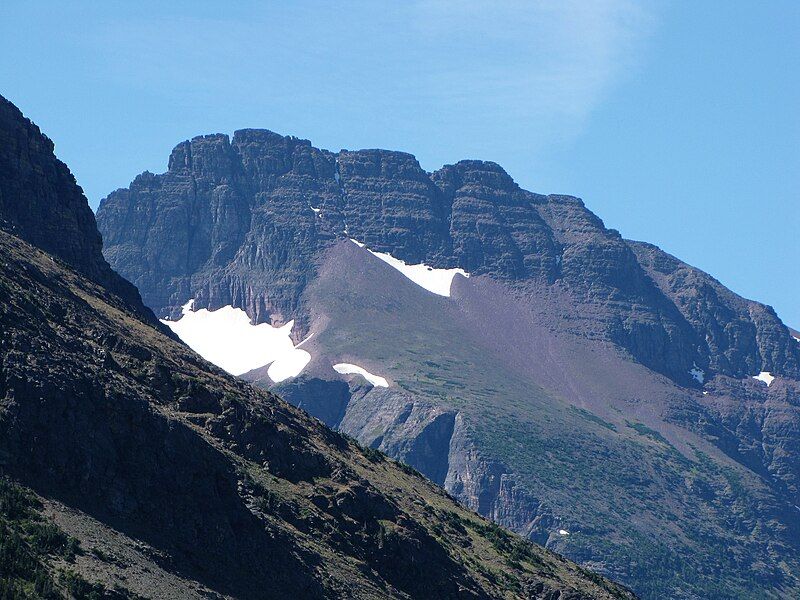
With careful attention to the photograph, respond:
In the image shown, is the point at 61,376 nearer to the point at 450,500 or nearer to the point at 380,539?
the point at 380,539

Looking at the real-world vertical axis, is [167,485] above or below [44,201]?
below

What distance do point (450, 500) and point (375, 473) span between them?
971 inches

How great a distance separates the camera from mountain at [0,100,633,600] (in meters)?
113

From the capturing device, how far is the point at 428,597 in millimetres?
143250

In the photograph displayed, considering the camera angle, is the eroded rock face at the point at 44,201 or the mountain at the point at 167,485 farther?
the eroded rock face at the point at 44,201


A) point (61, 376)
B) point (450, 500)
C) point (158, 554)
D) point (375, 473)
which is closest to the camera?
point (158, 554)

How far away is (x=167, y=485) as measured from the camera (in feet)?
411

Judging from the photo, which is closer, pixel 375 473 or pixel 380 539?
pixel 380 539

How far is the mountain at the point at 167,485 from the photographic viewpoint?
113 m

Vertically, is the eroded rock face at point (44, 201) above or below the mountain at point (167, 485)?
above

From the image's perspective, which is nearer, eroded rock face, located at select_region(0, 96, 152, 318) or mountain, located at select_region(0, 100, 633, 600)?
mountain, located at select_region(0, 100, 633, 600)

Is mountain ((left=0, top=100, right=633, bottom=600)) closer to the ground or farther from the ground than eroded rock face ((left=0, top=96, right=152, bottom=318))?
closer to the ground

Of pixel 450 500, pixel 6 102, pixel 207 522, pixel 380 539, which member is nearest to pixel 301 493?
pixel 380 539

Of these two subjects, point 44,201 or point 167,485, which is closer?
point 167,485
